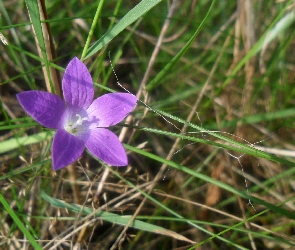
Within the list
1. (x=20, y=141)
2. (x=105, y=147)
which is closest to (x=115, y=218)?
(x=105, y=147)

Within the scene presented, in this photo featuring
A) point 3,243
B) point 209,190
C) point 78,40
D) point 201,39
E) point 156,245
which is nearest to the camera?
point 3,243

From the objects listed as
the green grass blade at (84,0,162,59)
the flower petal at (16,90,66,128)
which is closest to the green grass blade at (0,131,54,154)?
the flower petal at (16,90,66,128)

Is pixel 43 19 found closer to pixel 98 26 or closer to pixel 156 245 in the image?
pixel 98 26

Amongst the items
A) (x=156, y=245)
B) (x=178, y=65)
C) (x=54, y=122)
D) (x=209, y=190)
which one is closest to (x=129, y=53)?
(x=178, y=65)

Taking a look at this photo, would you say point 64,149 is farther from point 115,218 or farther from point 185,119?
point 185,119

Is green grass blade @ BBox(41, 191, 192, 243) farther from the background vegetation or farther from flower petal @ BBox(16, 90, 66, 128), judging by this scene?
flower petal @ BBox(16, 90, 66, 128)

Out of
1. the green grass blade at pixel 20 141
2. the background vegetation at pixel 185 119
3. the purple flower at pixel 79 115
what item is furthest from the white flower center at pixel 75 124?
the background vegetation at pixel 185 119
